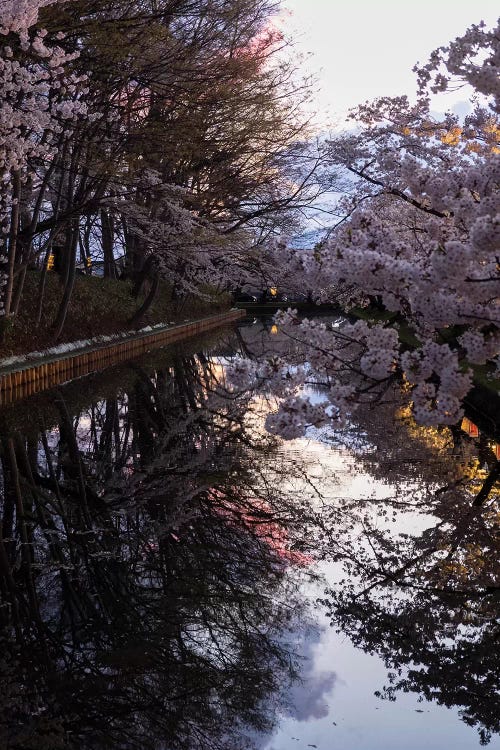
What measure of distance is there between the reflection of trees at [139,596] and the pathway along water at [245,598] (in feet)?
0.05

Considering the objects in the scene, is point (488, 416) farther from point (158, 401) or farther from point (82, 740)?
point (82, 740)

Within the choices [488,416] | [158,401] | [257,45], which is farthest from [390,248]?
[257,45]

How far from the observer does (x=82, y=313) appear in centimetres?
2672

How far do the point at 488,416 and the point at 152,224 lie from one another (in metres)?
14.1

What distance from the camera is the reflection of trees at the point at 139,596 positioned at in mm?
4363

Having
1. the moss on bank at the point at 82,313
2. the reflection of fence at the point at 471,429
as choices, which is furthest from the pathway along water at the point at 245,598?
the moss on bank at the point at 82,313

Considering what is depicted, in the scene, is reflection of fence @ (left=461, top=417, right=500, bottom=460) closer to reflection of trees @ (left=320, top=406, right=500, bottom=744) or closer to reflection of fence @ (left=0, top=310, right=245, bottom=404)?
reflection of trees @ (left=320, top=406, right=500, bottom=744)

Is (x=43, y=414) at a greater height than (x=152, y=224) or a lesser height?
lesser

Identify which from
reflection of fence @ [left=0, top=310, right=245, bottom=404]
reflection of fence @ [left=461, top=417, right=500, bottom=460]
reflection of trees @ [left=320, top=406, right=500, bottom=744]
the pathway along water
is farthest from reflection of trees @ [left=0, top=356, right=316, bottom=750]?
reflection of fence @ [left=0, top=310, right=245, bottom=404]

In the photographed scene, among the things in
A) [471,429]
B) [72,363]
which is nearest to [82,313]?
[72,363]

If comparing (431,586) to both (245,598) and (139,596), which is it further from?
(139,596)

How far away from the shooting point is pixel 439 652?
207 inches

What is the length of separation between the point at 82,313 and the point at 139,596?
834 inches

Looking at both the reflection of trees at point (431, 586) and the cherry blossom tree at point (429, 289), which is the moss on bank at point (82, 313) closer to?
the reflection of trees at point (431, 586)
